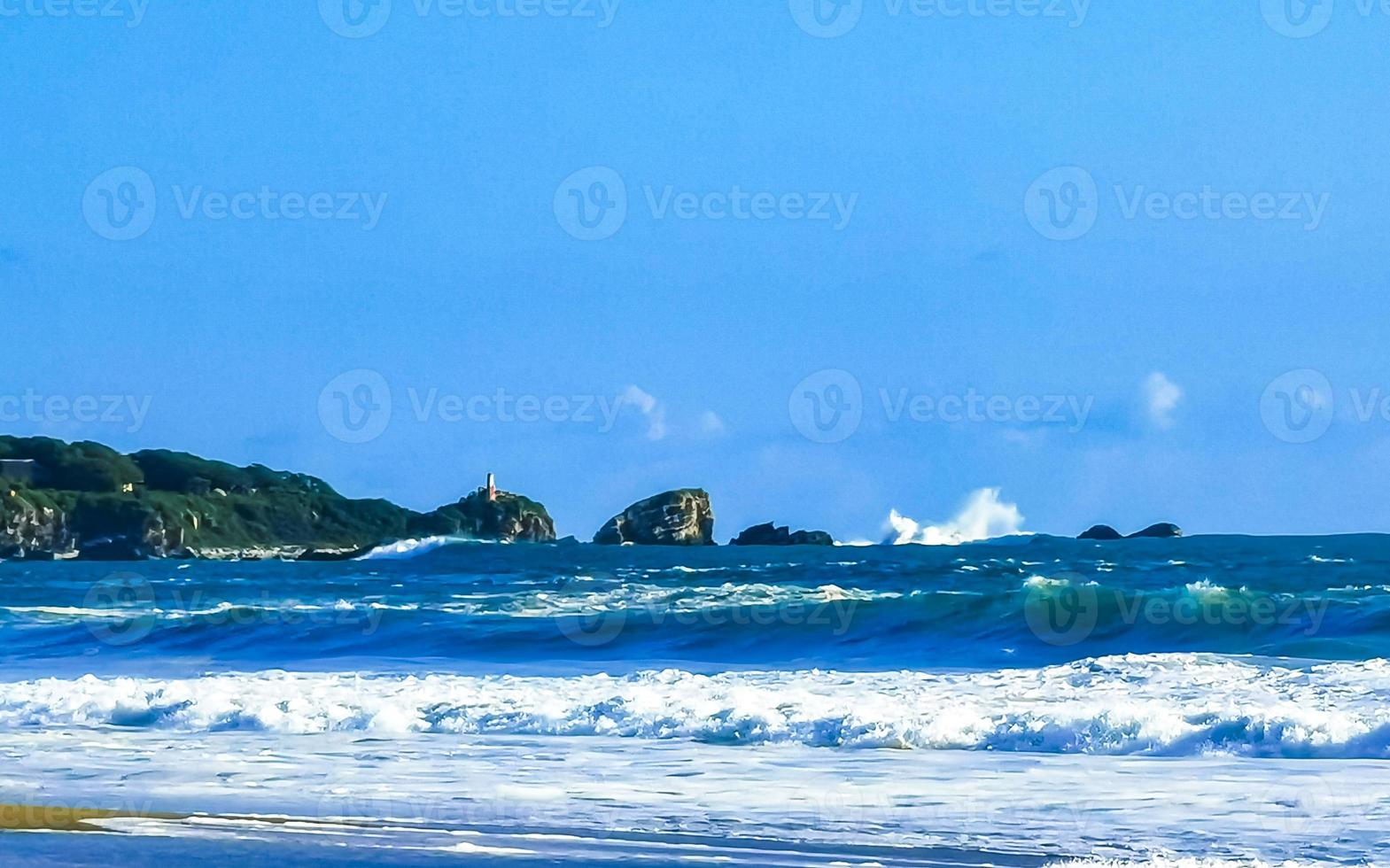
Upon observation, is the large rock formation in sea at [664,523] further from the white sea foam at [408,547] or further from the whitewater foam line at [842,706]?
the whitewater foam line at [842,706]

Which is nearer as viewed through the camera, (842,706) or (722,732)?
(722,732)

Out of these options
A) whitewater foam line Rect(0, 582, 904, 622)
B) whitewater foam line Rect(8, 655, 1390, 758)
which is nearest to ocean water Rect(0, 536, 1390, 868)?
whitewater foam line Rect(8, 655, 1390, 758)

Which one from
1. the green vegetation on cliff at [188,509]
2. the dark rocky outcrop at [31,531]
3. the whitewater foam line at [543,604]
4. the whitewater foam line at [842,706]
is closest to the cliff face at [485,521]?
the green vegetation on cliff at [188,509]

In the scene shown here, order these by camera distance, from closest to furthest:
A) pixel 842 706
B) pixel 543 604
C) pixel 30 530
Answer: pixel 842 706 < pixel 543 604 < pixel 30 530

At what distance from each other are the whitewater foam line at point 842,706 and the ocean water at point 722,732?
1.6 inches

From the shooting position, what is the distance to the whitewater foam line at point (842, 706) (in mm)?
12352

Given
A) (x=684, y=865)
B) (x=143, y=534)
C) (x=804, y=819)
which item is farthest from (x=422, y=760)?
(x=143, y=534)

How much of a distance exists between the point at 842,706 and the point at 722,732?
115 cm

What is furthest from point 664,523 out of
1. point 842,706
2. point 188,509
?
point 842,706

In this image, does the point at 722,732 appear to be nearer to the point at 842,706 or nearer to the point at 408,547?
the point at 842,706

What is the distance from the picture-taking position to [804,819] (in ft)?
29.8

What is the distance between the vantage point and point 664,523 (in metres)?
85.1

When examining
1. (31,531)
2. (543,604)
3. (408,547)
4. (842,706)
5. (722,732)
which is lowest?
(722,732)

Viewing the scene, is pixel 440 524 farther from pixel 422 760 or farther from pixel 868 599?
pixel 422 760
